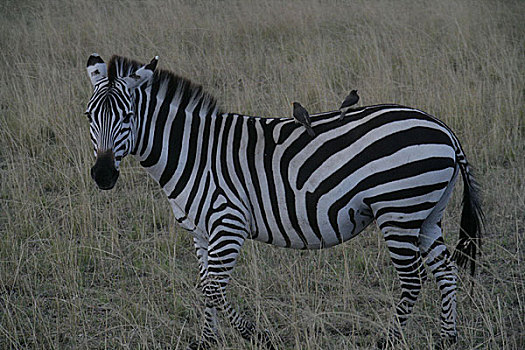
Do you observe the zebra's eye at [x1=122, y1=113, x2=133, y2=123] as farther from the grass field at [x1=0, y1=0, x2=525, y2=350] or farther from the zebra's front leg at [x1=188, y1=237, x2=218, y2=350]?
the grass field at [x1=0, y1=0, x2=525, y2=350]

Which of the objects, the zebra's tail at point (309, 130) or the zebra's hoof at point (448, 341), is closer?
the zebra's tail at point (309, 130)

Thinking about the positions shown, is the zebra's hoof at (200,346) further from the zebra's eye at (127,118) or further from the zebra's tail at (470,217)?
the zebra's tail at (470,217)

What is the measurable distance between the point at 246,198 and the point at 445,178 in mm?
1219

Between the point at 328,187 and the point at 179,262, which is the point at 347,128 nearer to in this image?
the point at 328,187

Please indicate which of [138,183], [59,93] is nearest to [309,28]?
[59,93]

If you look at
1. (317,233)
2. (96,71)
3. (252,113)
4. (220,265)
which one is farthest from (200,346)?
(252,113)

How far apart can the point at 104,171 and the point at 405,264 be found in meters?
1.89

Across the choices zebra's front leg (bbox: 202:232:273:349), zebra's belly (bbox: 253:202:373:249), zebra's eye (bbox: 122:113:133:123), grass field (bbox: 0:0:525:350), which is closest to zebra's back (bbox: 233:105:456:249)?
zebra's belly (bbox: 253:202:373:249)

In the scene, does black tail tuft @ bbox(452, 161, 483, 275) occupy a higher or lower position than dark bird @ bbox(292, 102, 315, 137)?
lower

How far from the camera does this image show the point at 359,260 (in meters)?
4.78

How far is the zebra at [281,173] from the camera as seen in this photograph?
3.46 meters

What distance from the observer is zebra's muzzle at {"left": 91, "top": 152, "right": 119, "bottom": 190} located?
341 centimetres

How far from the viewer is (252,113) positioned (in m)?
7.31

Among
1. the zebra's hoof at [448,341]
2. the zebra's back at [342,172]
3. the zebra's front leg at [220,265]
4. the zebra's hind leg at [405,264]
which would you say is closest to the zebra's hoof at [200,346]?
the zebra's front leg at [220,265]
